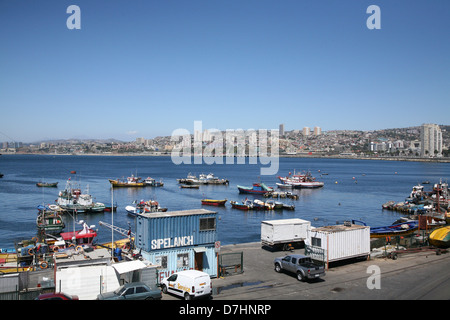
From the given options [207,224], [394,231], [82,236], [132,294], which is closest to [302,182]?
[394,231]

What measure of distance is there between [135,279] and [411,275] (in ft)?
39.2

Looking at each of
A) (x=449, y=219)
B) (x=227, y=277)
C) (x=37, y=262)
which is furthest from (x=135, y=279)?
(x=449, y=219)

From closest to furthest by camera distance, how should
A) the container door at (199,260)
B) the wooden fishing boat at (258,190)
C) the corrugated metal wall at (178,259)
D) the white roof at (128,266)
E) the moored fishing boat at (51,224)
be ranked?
the white roof at (128,266)
the corrugated metal wall at (178,259)
the container door at (199,260)
the moored fishing boat at (51,224)
the wooden fishing boat at (258,190)

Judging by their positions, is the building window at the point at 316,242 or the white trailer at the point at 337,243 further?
the building window at the point at 316,242

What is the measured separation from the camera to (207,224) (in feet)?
57.8

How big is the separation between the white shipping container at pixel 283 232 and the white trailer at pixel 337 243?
272 centimetres

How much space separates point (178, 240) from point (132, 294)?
440cm

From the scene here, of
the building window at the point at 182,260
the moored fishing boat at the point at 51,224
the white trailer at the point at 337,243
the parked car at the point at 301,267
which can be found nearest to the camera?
the parked car at the point at 301,267

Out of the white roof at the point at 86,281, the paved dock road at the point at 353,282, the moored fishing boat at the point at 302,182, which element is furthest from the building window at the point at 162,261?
the moored fishing boat at the point at 302,182

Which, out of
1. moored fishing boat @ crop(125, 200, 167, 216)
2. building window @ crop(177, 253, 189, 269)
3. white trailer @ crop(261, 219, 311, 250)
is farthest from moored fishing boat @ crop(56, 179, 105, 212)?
building window @ crop(177, 253, 189, 269)

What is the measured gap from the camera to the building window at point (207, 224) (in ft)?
57.5

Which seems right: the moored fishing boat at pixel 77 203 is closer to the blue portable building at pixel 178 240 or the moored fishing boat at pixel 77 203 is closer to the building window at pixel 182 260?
the blue portable building at pixel 178 240

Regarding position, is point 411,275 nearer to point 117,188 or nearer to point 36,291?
point 36,291

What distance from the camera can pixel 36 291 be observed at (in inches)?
512
